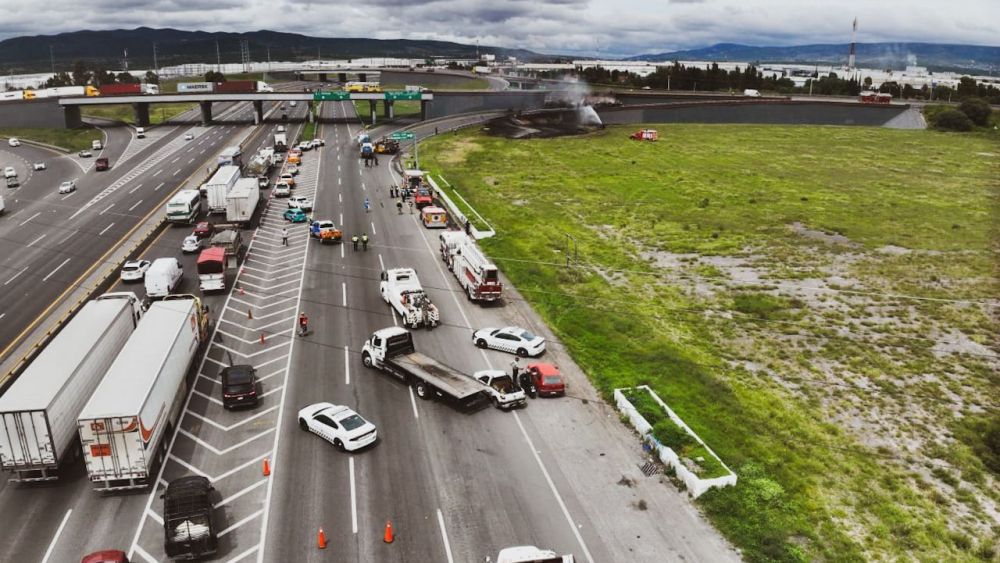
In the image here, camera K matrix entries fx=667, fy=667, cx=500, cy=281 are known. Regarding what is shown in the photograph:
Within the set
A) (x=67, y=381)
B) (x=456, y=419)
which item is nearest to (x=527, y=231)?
(x=456, y=419)

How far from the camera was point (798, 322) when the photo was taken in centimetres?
4684

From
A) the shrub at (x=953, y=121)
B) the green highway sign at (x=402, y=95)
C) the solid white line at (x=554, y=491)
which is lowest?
the solid white line at (x=554, y=491)

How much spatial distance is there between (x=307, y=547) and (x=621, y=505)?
12.4 m

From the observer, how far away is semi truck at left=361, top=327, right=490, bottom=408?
112 ft

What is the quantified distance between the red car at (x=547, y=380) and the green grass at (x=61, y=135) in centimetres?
12075

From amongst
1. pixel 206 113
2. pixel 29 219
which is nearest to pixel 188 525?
pixel 29 219

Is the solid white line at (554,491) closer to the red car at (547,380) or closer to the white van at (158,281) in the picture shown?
the red car at (547,380)

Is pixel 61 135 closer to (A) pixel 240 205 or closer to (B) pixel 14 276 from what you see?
(A) pixel 240 205

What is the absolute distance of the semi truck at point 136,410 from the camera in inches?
1022

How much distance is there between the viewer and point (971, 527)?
88.1ft

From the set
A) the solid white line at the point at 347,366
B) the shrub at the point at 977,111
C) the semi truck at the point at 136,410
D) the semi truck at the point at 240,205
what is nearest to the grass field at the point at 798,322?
the solid white line at the point at 347,366

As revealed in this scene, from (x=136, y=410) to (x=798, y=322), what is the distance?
40.9 meters

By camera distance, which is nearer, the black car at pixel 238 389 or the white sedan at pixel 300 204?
the black car at pixel 238 389

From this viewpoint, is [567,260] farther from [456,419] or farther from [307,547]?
[307,547]
